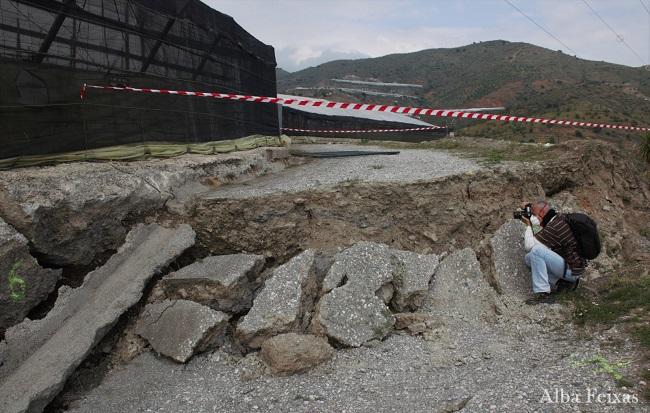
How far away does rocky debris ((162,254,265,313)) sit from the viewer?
498 cm

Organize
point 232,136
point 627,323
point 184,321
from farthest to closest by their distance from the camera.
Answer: point 232,136 < point 184,321 < point 627,323

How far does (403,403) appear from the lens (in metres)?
3.70

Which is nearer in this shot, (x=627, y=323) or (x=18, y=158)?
(x=627, y=323)

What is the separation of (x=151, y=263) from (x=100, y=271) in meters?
0.60

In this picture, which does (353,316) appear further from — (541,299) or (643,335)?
(643,335)

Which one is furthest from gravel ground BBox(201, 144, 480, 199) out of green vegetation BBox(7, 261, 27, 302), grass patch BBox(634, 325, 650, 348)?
grass patch BBox(634, 325, 650, 348)

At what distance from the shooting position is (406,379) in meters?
4.09

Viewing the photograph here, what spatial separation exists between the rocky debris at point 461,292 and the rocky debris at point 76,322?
10.3 feet

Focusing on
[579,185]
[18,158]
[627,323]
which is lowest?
[627,323]

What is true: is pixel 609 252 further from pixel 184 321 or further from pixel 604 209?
pixel 184 321

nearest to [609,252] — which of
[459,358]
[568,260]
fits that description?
[568,260]

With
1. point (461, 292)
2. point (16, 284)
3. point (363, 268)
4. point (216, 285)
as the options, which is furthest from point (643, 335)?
point (16, 284)

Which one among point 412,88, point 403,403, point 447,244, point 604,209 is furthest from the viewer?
point 412,88

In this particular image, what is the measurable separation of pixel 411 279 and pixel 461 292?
65cm
